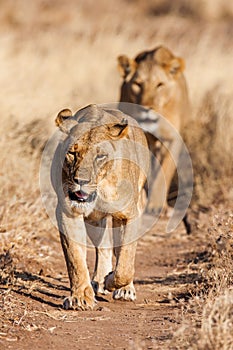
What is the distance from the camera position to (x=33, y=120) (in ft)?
29.6

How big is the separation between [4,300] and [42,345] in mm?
689

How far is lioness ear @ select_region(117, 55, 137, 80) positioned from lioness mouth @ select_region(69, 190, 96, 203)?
5103mm

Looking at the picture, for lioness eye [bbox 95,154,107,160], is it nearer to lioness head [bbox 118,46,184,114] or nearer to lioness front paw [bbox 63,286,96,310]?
lioness front paw [bbox 63,286,96,310]

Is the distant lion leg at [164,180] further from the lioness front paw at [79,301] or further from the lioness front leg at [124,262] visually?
the lioness front paw at [79,301]

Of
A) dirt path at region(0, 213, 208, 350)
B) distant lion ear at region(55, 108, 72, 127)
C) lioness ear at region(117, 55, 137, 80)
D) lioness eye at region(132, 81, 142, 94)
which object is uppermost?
lioness ear at region(117, 55, 137, 80)

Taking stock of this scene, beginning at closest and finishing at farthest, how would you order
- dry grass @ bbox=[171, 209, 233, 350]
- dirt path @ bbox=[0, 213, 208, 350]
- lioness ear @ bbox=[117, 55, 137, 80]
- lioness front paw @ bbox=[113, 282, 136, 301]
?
dry grass @ bbox=[171, 209, 233, 350]
dirt path @ bbox=[0, 213, 208, 350]
lioness front paw @ bbox=[113, 282, 136, 301]
lioness ear @ bbox=[117, 55, 137, 80]

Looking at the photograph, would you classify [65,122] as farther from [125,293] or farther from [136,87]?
[136,87]

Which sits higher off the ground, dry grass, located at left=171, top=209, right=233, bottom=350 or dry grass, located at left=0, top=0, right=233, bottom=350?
dry grass, located at left=0, top=0, right=233, bottom=350

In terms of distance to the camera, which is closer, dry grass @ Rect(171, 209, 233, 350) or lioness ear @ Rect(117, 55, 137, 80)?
dry grass @ Rect(171, 209, 233, 350)

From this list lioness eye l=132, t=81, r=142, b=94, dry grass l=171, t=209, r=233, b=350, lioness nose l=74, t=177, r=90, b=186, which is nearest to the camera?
dry grass l=171, t=209, r=233, b=350

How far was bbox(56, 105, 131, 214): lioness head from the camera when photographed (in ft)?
16.5

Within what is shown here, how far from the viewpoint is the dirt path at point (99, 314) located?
459cm

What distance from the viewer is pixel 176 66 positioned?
33.2 feet

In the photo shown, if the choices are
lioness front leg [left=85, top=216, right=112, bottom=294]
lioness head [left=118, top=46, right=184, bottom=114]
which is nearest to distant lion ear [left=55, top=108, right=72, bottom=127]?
lioness front leg [left=85, top=216, right=112, bottom=294]
